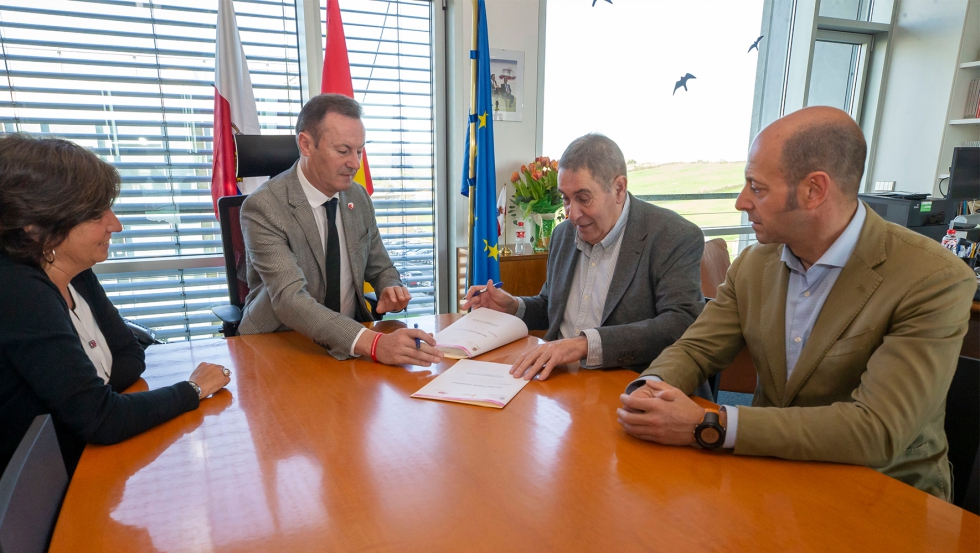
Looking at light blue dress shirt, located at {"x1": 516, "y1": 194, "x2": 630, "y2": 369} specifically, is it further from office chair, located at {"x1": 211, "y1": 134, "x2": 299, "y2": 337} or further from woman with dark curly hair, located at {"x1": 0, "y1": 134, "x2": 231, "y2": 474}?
office chair, located at {"x1": 211, "y1": 134, "x2": 299, "y2": 337}

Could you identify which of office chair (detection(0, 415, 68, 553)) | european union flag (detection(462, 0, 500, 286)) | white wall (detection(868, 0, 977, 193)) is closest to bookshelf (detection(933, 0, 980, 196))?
white wall (detection(868, 0, 977, 193))

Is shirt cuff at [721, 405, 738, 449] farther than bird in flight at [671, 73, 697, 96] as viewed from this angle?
No

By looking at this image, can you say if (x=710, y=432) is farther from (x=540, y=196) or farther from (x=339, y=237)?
(x=540, y=196)

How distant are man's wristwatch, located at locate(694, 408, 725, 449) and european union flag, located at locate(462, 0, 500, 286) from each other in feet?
7.78

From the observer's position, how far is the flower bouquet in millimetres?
3576

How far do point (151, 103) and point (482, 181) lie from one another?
191cm

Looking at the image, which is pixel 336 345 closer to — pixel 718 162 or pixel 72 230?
pixel 72 230

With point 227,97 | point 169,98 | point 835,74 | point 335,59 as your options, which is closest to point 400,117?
point 335,59

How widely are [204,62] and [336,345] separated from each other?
240 cm

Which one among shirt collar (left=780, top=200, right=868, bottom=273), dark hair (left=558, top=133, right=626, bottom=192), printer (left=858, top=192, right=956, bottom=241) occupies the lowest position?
printer (left=858, top=192, right=956, bottom=241)

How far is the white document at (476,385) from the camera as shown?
132 centimetres

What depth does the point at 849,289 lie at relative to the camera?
3.91ft

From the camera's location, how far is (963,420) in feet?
3.90

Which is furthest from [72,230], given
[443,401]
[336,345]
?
[443,401]
